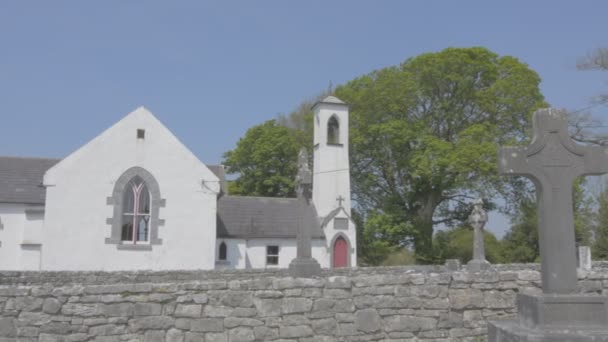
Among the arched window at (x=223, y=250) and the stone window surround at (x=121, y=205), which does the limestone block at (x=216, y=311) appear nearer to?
the stone window surround at (x=121, y=205)

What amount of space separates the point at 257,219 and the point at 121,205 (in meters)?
6.84

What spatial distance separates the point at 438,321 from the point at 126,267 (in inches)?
608

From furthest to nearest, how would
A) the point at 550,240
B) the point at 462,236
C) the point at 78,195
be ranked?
the point at 462,236 → the point at 78,195 → the point at 550,240

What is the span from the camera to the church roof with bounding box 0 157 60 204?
20.7 m

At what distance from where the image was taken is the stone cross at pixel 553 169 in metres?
5.50

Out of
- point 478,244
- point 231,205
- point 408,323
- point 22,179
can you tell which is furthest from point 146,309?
point 231,205

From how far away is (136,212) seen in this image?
2045cm

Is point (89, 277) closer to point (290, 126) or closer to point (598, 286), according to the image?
point (598, 286)

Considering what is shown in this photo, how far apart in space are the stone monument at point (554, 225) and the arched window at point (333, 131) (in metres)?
22.8

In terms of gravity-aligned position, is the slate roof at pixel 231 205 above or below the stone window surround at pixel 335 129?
below

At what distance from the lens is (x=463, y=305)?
7258mm

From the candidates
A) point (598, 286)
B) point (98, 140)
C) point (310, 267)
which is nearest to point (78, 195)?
point (98, 140)

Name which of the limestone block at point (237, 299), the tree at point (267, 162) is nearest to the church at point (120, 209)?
the tree at point (267, 162)

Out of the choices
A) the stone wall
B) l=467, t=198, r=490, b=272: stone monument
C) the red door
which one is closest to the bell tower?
the red door
